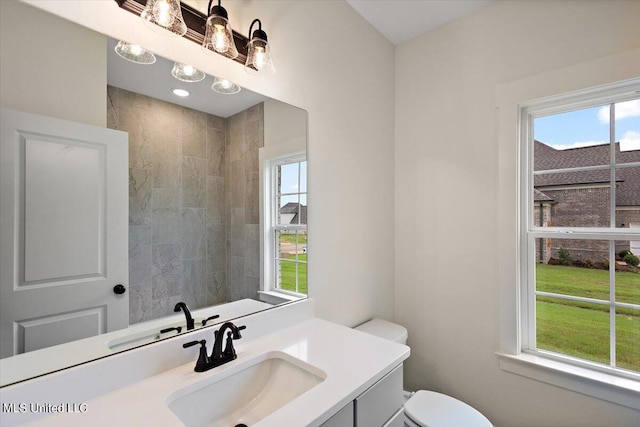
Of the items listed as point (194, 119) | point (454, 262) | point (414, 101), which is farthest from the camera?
point (414, 101)

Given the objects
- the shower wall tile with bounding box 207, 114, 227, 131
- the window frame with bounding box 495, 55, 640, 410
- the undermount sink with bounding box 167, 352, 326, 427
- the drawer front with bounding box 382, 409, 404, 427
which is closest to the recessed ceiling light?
the shower wall tile with bounding box 207, 114, 227, 131

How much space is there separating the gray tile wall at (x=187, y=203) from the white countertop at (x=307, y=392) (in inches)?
8.0

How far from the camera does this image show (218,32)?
1030mm

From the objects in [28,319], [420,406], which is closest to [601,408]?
[420,406]

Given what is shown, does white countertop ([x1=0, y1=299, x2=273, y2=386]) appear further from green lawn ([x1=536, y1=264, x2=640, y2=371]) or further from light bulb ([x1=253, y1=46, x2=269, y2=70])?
green lawn ([x1=536, y1=264, x2=640, y2=371])

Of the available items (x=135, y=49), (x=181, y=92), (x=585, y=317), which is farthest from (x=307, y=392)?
(x=585, y=317)

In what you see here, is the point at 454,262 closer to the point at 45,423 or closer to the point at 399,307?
the point at 399,307

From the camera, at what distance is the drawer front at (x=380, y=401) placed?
90 cm

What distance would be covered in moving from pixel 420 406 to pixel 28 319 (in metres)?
1.58

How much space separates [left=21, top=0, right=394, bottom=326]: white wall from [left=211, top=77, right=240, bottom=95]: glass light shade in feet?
0.09

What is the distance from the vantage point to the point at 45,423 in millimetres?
704

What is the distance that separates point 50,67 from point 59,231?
0.43m

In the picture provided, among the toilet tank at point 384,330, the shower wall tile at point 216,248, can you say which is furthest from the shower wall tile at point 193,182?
the toilet tank at point 384,330

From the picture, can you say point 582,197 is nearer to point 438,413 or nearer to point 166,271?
point 438,413
